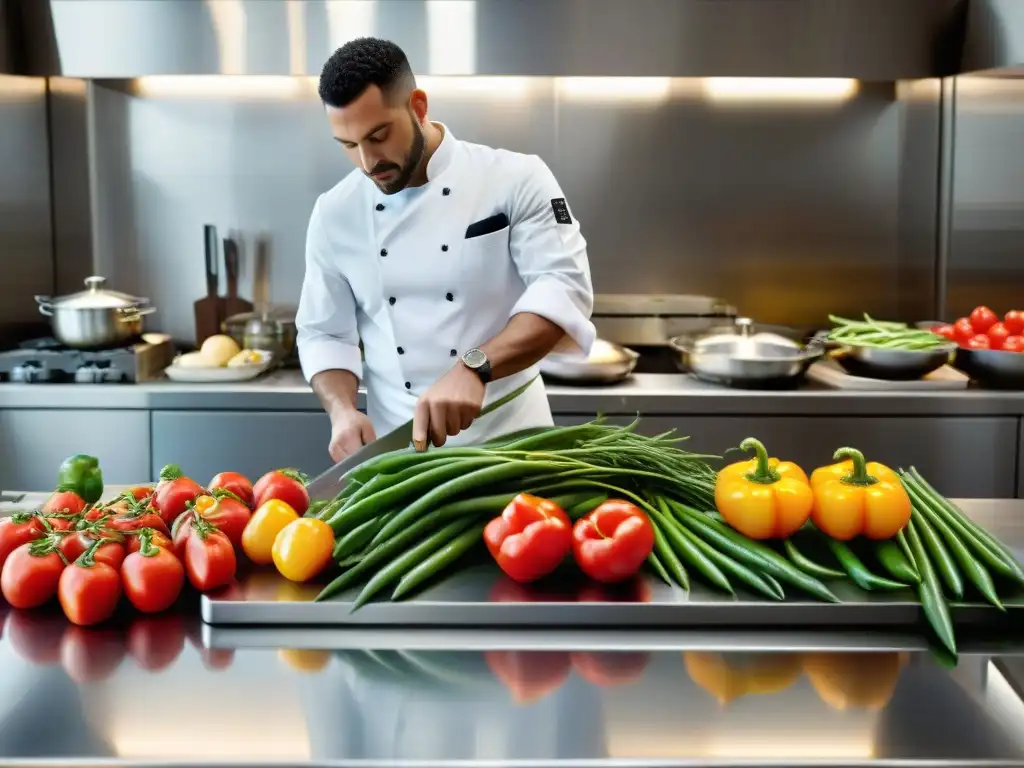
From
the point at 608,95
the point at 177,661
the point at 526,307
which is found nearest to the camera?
the point at 177,661

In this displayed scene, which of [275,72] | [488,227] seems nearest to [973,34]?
[488,227]

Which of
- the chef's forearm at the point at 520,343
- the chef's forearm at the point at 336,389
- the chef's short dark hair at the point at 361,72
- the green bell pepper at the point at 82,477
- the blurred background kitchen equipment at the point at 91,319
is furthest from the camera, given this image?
the blurred background kitchen equipment at the point at 91,319

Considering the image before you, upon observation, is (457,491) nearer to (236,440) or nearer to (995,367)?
(236,440)

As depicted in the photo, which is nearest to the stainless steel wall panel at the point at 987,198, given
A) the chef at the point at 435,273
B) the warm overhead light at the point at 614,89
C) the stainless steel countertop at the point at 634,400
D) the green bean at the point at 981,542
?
the stainless steel countertop at the point at 634,400

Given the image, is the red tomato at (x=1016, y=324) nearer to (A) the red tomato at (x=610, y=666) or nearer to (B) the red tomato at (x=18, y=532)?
(A) the red tomato at (x=610, y=666)

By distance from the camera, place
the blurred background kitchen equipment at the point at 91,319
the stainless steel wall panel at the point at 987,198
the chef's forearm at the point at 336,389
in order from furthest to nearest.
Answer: the stainless steel wall panel at the point at 987,198
the blurred background kitchen equipment at the point at 91,319
the chef's forearm at the point at 336,389

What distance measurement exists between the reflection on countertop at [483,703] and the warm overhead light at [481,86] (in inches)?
116

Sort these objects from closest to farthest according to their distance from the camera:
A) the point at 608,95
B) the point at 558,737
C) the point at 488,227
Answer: the point at 558,737 → the point at 488,227 → the point at 608,95

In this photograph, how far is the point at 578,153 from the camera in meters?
4.12

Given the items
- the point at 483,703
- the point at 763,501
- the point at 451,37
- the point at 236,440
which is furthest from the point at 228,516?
the point at 451,37

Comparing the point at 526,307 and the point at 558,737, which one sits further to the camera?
the point at 526,307

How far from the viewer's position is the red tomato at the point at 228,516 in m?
1.69

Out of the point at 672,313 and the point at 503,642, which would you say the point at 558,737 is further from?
the point at 672,313

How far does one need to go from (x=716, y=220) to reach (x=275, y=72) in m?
1.66
